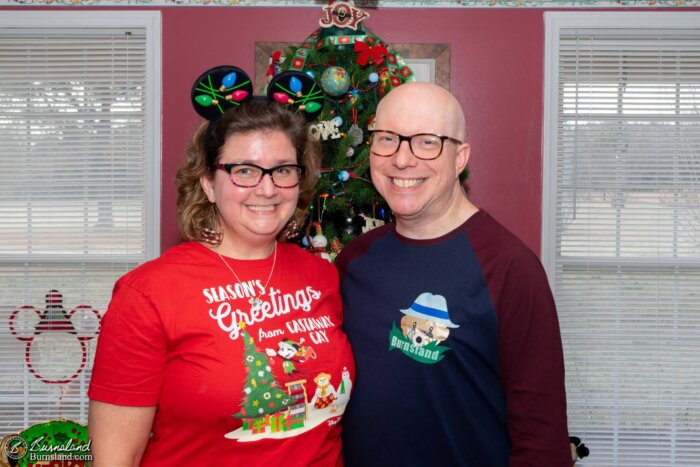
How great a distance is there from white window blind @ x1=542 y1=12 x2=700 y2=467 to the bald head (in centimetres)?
182

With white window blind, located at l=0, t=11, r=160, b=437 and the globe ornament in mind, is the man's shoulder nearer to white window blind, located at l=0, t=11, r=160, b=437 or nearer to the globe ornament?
the globe ornament

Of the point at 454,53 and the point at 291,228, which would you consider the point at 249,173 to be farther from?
the point at 454,53

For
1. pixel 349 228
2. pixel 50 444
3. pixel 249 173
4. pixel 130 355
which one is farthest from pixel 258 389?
pixel 50 444

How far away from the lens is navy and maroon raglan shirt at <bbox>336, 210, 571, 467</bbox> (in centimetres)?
149

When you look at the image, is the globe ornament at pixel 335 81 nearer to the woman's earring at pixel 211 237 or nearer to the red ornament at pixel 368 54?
the red ornament at pixel 368 54

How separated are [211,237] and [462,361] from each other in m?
0.69

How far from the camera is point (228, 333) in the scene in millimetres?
1463

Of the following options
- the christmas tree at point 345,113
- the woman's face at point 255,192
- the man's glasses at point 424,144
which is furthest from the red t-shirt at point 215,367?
the christmas tree at point 345,113

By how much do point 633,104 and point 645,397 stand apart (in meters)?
1.52

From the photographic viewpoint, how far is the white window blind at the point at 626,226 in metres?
3.26

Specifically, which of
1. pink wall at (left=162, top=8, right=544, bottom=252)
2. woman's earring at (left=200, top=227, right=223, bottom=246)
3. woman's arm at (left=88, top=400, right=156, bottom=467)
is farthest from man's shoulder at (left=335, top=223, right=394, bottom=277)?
pink wall at (left=162, top=8, right=544, bottom=252)

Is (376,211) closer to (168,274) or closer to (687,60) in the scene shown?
(168,274)

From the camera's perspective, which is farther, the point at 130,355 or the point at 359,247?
the point at 359,247

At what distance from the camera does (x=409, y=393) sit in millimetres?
1566
